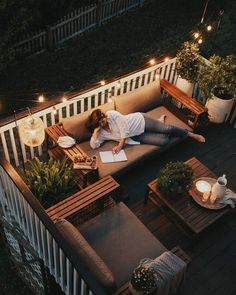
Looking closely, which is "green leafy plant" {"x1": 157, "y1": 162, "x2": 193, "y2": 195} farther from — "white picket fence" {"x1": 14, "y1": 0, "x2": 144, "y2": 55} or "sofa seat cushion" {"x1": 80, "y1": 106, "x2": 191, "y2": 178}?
"white picket fence" {"x1": 14, "y1": 0, "x2": 144, "y2": 55}

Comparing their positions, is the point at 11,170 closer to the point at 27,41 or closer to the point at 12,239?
the point at 12,239

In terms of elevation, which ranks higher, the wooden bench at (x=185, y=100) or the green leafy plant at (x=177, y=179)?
the wooden bench at (x=185, y=100)

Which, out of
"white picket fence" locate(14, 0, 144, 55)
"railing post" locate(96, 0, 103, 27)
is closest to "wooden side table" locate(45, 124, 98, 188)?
"white picket fence" locate(14, 0, 144, 55)

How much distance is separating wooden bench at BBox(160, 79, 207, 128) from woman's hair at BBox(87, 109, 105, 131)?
1532 millimetres

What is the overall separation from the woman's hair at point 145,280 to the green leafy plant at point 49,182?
1.85m

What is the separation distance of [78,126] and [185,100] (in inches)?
78.6

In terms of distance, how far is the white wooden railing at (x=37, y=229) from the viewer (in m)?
3.66

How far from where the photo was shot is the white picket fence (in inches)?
382

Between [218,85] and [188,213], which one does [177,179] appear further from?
[218,85]

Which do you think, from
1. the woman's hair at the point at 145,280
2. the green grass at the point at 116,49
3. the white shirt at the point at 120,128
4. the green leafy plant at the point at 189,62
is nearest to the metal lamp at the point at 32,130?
the white shirt at the point at 120,128

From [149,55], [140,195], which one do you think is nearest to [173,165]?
[140,195]

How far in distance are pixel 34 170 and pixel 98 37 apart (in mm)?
6293

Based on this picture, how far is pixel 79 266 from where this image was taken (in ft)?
11.0

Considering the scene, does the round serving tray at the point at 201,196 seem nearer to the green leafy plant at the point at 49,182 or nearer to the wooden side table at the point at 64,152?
the wooden side table at the point at 64,152
